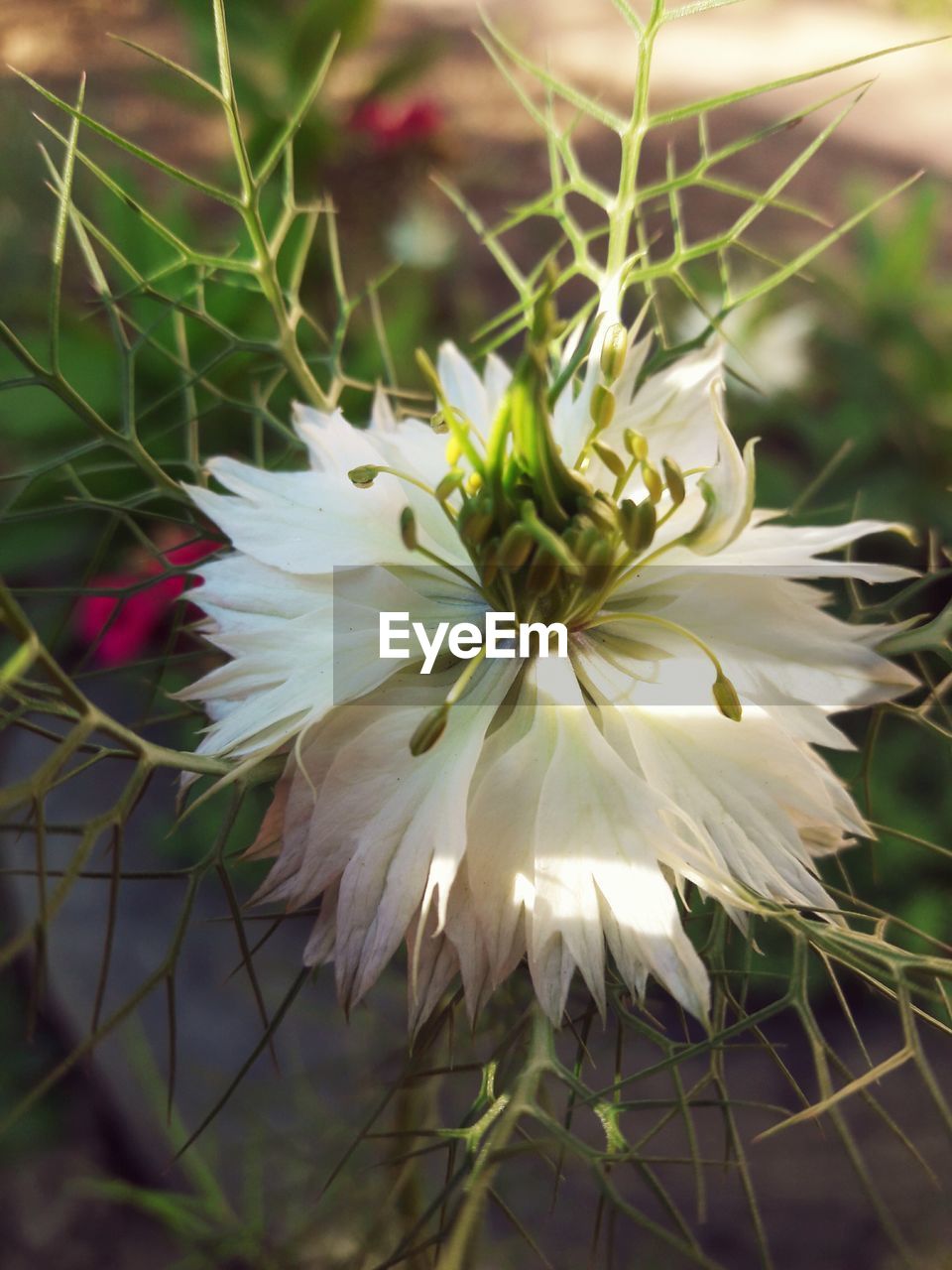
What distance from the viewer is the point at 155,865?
1378 mm

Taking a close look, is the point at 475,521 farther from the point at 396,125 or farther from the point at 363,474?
the point at 396,125

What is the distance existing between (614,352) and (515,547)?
116 mm

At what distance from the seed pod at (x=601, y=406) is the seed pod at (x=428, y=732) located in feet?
0.54

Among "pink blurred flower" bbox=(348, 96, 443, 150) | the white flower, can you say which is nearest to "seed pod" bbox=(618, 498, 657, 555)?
the white flower

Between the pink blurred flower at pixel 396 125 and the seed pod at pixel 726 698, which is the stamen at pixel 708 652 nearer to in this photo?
the seed pod at pixel 726 698

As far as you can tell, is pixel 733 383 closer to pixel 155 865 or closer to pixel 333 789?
pixel 155 865

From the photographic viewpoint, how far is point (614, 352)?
0.53 m

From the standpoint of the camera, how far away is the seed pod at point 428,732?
46 cm

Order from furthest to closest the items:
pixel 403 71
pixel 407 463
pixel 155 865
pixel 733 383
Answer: pixel 403 71, pixel 733 383, pixel 155 865, pixel 407 463

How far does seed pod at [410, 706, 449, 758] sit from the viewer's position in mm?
462

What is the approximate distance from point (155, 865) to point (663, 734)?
1011mm

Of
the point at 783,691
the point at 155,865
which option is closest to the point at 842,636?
the point at 783,691

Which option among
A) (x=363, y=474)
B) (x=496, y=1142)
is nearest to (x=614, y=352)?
(x=363, y=474)

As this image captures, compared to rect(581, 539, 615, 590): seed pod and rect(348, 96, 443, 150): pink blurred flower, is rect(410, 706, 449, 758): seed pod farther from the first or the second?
rect(348, 96, 443, 150): pink blurred flower
